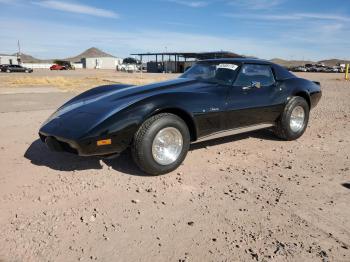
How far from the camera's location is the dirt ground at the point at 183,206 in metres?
2.58

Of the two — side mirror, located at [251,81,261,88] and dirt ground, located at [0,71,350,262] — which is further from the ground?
side mirror, located at [251,81,261,88]

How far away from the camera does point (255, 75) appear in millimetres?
5180

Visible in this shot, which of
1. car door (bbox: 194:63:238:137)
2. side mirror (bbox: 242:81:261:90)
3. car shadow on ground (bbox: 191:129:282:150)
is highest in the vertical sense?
side mirror (bbox: 242:81:261:90)

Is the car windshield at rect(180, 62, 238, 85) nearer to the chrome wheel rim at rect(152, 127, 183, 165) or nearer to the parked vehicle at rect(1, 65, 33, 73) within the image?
the chrome wheel rim at rect(152, 127, 183, 165)

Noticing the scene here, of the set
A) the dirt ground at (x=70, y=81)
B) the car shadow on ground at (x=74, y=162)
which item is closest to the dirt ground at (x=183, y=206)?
the car shadow on ground at (x=74, y=162)

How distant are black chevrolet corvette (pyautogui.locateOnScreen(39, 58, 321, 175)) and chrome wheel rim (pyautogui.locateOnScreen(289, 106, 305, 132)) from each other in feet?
0.06

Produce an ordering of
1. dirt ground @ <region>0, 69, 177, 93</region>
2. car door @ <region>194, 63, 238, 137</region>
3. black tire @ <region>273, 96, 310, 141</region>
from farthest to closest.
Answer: dirt ground @ <region>0, 69, 177, 93</region> → black tire @ <region>273, 96, 310, 141</region> → car door @ <region>194, 63, 238, 137</region>

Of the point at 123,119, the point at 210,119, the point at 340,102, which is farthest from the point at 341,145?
the point at 340,102

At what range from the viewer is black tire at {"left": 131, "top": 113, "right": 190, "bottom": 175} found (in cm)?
379

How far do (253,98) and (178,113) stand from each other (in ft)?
4.47

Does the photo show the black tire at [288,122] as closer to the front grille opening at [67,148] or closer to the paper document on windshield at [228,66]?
the paper document on windshield at [228,66]

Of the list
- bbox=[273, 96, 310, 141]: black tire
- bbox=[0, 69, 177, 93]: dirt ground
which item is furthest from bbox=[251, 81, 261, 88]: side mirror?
bbox=[0, 69, 177, 93]: dirt ground

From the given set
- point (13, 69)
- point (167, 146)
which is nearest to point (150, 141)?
point (167, 146)

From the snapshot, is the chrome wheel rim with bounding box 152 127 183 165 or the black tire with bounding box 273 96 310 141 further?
the black tire with bounding box 273 96 310 141
